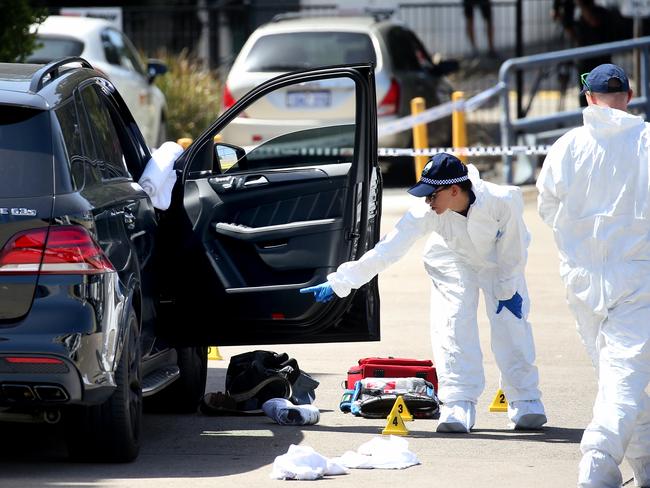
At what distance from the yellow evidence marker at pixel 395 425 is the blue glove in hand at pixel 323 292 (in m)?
0.63

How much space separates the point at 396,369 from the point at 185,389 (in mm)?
1088

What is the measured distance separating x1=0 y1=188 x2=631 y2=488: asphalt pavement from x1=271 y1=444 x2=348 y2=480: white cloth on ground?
0.05 metres

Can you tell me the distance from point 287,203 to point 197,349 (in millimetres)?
1070

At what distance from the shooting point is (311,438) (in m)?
7.19

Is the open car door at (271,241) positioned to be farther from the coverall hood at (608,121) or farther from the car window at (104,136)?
the coverall hood at (608,121)

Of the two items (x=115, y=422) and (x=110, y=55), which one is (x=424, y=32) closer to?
(x=110, y=55)

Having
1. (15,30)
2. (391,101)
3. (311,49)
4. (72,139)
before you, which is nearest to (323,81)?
(311,49)

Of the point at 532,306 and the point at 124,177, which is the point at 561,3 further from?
the point at 124,177

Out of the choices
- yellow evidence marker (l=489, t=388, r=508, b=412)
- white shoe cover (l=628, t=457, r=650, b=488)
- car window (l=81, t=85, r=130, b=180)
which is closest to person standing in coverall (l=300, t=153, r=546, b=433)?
yellow evidence marker (l=489, t=388, r=508, b=412)

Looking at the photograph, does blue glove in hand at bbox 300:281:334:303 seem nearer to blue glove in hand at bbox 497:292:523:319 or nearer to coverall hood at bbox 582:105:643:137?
blue glove in hand at bbox 497:292:523:319

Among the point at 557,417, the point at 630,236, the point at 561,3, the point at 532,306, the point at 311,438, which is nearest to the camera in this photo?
the point at 630,236

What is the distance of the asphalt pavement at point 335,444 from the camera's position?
6.30m

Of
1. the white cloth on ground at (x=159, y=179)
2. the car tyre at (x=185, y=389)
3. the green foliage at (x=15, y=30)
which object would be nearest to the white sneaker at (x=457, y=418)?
the car tyre at (x=185, y=389)

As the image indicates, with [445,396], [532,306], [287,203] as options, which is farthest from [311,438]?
[532,306]
